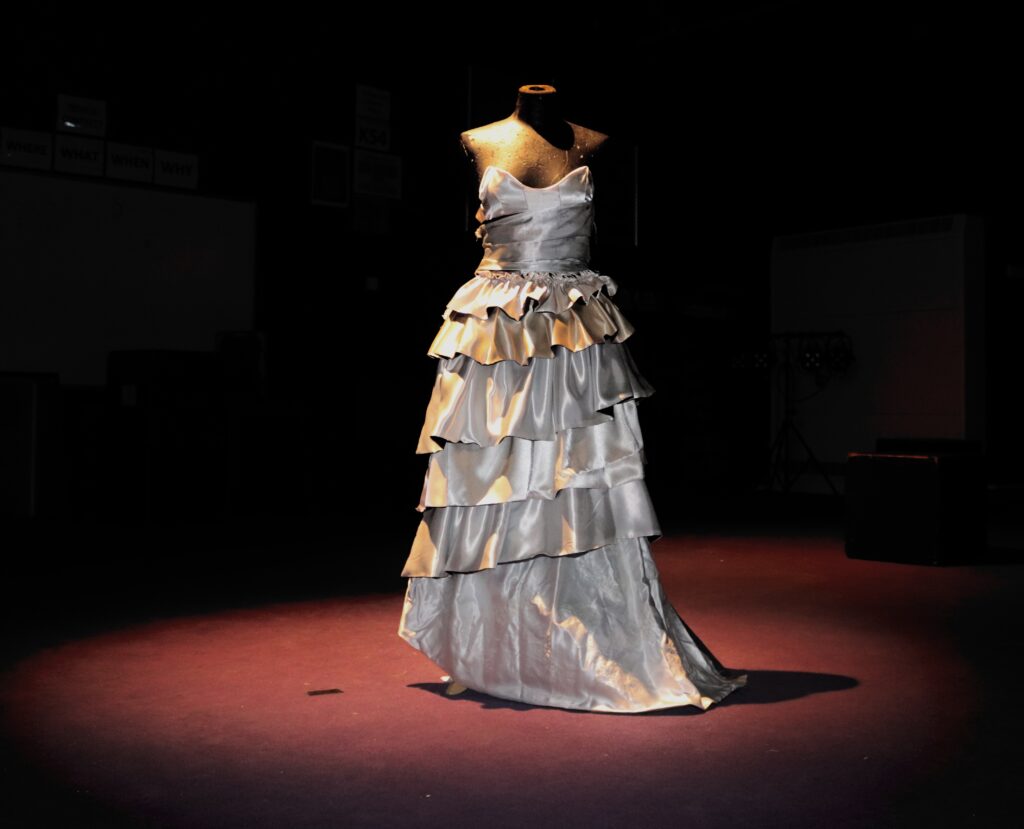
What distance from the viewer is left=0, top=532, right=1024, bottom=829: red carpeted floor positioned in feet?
6.21

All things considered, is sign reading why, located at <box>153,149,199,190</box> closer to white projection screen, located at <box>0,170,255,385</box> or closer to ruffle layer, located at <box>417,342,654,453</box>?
white projection screen, located at <box>0,170,255,385</box>

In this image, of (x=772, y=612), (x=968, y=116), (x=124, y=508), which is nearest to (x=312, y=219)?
(x=124, y=508)

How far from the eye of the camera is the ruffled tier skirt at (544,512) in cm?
253

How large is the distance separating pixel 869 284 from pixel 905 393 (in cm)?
100

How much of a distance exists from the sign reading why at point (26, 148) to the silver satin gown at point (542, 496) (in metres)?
4.86

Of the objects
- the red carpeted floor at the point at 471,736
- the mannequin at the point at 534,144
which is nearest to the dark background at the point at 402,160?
the red carpeted floor at the point at 471,736

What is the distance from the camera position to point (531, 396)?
8.38ft

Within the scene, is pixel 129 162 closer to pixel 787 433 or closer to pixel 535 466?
pixel 535 466

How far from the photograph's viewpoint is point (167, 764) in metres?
2.13

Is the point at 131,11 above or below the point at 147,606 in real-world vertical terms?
above

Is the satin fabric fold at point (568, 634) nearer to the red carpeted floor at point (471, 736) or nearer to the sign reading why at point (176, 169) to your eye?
the red carpeted floor at point (471, 736)

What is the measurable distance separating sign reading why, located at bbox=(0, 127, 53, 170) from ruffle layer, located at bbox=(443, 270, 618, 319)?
484 centimetres

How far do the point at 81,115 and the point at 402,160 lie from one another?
86.9 inches

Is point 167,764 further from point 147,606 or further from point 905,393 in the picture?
point 905,393
